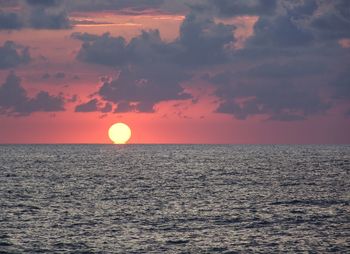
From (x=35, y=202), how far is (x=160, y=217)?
22497 millimetres

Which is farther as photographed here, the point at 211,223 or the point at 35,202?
the point at 35,202

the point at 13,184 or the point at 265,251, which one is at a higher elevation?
the point at 13,184

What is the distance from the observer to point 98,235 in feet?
216

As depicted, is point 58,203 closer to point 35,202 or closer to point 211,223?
point 35,202

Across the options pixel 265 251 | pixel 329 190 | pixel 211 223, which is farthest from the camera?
pixel 329 190

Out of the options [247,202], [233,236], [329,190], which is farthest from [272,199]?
[233,236]

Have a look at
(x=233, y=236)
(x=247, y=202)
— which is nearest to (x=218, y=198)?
(x=247, y=202)

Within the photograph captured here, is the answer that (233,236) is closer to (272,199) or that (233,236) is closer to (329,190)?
(272,199)

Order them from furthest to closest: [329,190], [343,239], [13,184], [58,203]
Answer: [13,184], [329,190], [58,203], [343,239]

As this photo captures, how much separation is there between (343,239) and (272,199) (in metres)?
34.8

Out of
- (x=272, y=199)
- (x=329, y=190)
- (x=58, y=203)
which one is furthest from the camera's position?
(x=329, y=190)

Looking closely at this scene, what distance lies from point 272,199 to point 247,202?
600cm

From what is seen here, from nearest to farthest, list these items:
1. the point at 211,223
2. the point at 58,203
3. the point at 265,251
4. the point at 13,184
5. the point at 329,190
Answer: the point at 265,251
the point at 211,223
the point at 58,203
the point at 329,190
the point at 13,184

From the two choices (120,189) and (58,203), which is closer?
(58,203)
